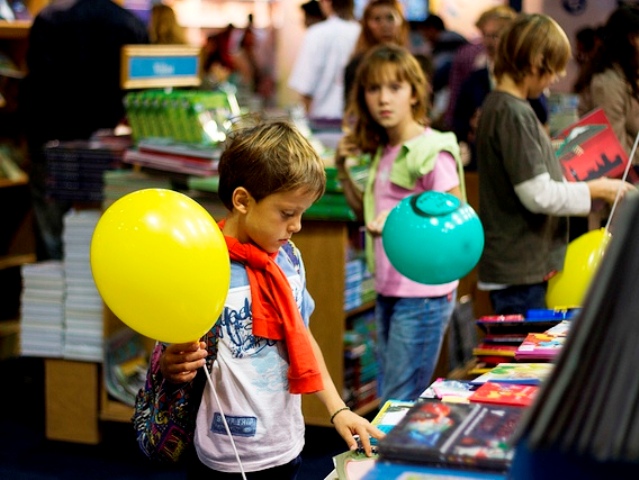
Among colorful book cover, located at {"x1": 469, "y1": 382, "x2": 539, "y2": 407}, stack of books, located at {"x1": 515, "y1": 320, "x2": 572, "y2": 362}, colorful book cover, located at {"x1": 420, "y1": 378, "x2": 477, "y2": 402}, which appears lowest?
colorful book cover, located at {"x1": 420, "y1": 378, "x2": 477, "y2": 402}

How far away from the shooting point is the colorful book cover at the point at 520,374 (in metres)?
1.80

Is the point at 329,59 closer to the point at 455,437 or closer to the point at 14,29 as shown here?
the point at 14,29

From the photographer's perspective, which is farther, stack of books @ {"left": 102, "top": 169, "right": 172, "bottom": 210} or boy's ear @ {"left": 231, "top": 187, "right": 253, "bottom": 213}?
stack of books @ {"left": 102, "top": 169, "right": 172, "bottom": 210}

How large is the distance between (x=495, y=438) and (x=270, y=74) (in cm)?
958

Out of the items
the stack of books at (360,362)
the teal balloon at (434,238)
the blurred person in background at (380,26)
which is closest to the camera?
the teal balloon at (434,238)

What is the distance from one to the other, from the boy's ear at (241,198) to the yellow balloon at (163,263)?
0.19 metres

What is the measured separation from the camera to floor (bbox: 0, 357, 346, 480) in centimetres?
387

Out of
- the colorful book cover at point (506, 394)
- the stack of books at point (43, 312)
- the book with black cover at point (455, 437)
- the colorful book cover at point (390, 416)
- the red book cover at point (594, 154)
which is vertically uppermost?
the red book cover at point (594, 154)

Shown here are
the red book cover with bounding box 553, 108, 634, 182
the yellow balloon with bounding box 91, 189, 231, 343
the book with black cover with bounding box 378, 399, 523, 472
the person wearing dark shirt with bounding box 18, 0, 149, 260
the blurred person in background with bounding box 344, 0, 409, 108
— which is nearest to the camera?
the book with black cover with bounding box 378, 399, 523, 472

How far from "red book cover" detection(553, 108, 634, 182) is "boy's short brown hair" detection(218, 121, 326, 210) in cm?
158

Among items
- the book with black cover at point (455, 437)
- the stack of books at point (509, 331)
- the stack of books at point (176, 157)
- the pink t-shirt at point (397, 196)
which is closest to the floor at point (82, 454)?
the pink t-shirt at point (397, 196)

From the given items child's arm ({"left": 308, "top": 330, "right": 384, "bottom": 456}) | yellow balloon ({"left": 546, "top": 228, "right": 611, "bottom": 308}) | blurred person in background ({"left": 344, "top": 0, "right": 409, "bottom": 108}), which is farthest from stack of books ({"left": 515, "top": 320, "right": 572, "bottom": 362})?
blurred person in background ({"left": 344, "top": 0, "right": 409, "bottom": 108})

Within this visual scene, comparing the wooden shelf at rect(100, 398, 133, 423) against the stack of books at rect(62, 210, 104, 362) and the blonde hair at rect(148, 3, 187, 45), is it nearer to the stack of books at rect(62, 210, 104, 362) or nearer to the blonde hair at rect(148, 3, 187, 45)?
the stack of books at rect(62, 210, 104, 362)

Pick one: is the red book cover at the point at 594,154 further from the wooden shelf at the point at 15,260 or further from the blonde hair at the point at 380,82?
the wooden shelf at the point at 15,260
